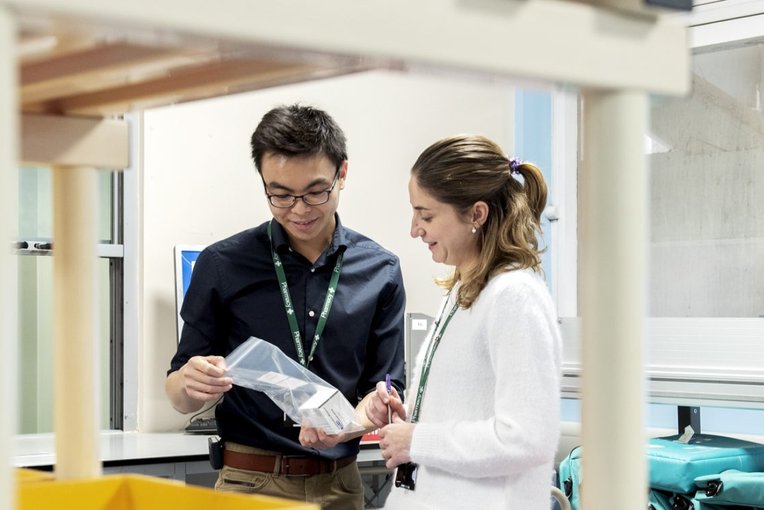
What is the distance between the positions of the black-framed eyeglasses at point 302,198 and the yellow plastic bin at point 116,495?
1.38 meters

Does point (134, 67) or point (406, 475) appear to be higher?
point (134, 67)

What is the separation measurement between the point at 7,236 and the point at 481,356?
1.25m

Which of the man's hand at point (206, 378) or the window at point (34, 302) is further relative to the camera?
the window at point (34, 302)

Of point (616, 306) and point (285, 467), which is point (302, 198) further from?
point (616, 306)

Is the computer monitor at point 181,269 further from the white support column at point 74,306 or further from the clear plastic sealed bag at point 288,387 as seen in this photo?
the white support column at point 74,306

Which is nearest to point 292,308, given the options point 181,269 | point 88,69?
point 181,269

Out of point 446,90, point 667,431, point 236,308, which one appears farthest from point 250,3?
point 446,90

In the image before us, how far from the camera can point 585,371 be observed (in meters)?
0.56

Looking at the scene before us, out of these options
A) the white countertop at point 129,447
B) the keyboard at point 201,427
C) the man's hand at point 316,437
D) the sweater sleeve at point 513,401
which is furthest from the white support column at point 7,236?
the keyboard at point 201,427

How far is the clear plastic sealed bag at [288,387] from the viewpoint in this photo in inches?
70.2

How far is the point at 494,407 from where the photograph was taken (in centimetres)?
155

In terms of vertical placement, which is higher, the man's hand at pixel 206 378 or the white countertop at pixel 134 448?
the man's hand at pixel 206 378

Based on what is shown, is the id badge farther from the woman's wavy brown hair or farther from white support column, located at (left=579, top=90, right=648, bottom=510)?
white support column, located at (left=579, top=90, right=648, bottom=510)

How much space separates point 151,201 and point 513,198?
1.93 meters
